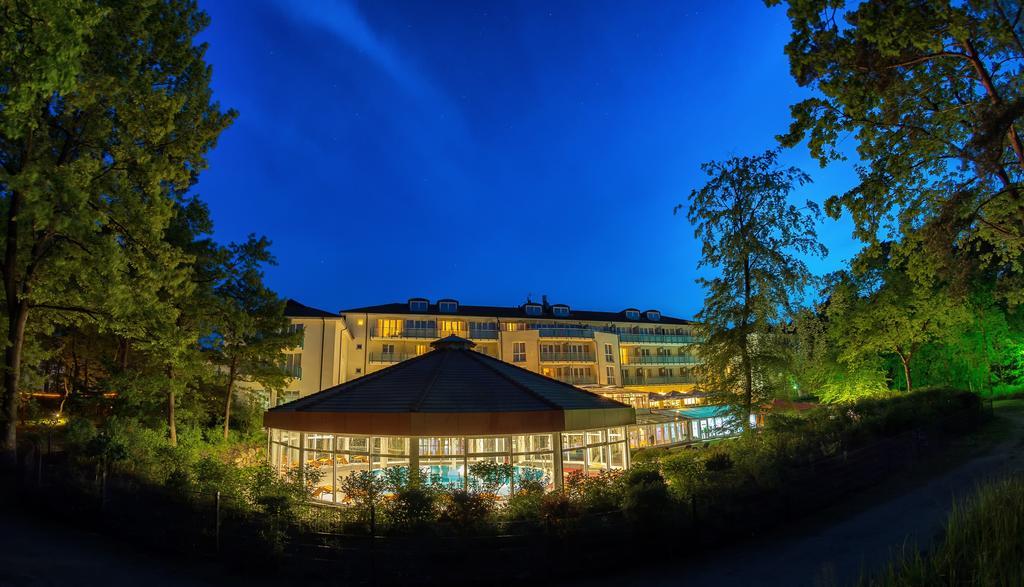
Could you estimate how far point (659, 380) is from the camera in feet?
216

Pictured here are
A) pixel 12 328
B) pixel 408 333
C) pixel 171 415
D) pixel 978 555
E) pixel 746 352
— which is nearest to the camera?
pixel 978 555

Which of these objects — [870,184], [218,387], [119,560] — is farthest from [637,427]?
[119,560]

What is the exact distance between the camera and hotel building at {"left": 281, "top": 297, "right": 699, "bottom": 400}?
143 feet

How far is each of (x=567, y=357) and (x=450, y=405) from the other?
43.6 meters

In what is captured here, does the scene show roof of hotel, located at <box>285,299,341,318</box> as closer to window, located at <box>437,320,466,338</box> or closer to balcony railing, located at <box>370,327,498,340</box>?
balcony railing, located at <box>370,327,498,340</box>

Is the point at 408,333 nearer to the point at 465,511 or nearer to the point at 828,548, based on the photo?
the point at 465,511

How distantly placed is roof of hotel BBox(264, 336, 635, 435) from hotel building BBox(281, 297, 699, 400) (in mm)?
24971

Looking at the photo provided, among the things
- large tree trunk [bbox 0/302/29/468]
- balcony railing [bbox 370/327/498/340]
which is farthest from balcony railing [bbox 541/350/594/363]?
large tree trunk [bbox 0/302/29/468]

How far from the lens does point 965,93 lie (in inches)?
538

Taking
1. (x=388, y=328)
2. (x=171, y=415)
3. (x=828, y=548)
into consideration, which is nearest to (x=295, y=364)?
(x=388, y=328)

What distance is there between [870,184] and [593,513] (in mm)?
10776

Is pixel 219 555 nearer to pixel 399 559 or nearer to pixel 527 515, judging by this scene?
pixel 399 559

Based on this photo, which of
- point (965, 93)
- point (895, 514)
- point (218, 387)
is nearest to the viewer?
point (895, 514)

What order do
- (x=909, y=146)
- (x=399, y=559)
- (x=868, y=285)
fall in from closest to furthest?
(x=399, y=559) → (x=909, y=146) → (x=868, y=285)
